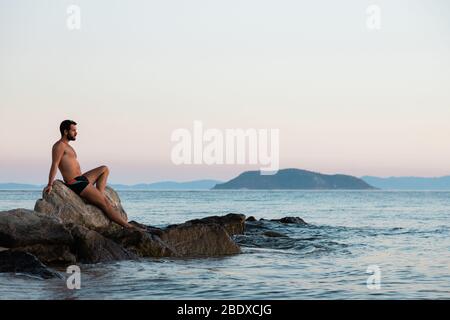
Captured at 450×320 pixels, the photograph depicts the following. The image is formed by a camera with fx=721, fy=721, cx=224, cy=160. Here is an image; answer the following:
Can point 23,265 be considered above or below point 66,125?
below

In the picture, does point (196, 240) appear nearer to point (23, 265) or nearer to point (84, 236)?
point (84, 236)

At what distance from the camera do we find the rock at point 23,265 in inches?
583

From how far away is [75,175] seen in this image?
19.3 metres

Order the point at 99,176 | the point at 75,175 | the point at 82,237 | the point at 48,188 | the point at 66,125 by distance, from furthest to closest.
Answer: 1. the point at 99,176
2. the point at 75,175
3. the point at 48,188
4. the point at 66,125
5. the point at 82,237

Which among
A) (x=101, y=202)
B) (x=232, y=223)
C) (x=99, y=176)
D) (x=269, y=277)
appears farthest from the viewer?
(x=232, y=223)

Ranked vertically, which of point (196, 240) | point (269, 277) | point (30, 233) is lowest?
point (269, 277)

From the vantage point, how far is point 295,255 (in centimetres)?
2092

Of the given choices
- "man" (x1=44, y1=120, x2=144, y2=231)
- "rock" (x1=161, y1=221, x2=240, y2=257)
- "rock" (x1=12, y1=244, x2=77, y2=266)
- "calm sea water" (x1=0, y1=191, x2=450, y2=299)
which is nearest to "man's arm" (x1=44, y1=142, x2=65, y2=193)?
"man" (x1=44, y1=120, x2=144, y2=231)

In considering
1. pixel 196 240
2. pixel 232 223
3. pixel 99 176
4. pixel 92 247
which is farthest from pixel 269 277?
pixel 232 223

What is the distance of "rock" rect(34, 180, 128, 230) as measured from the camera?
19.1 meters

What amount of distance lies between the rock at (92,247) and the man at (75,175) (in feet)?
5.87

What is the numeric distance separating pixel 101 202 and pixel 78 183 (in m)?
0.91
